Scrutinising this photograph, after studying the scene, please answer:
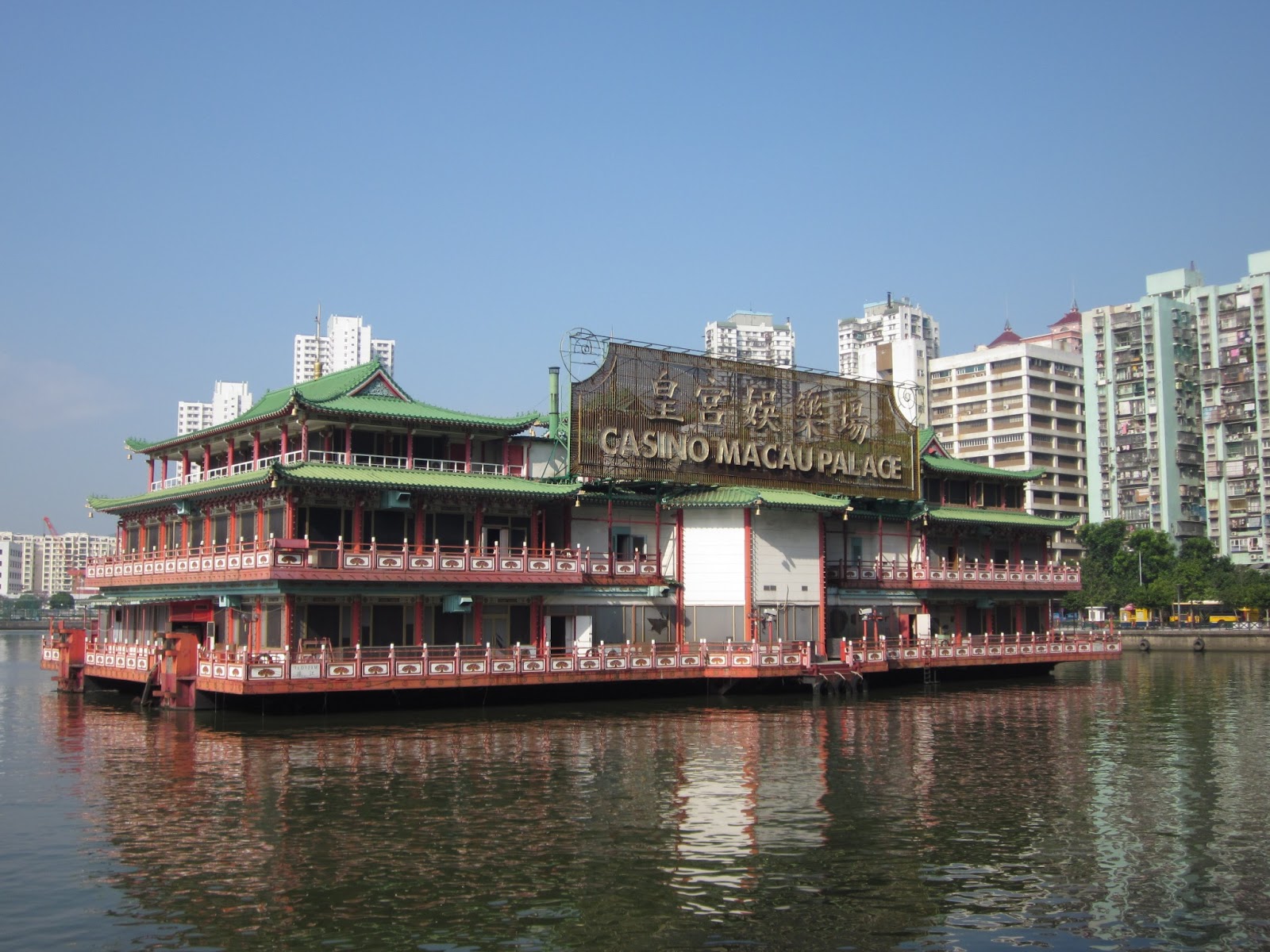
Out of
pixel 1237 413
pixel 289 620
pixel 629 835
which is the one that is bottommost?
pixel 629 835

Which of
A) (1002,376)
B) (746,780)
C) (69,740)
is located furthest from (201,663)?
(1002,376)

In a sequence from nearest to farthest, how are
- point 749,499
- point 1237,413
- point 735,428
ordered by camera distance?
point 749,499, point 735,428, point 1237,413

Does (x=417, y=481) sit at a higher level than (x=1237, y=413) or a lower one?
lower

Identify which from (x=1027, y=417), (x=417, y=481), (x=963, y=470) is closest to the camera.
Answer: (x=417, y=481)

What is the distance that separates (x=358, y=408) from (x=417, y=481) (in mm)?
4291

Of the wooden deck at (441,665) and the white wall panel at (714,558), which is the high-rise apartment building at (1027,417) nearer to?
the wooden deck at (441,665)

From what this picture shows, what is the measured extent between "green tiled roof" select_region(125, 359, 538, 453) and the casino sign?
12.6 ft

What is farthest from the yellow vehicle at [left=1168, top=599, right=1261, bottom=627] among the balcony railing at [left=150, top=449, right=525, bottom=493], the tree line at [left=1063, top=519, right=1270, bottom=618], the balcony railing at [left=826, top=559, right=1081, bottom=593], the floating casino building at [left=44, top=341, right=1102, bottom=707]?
the balcony railing at [left=150, top=449, right=525, bottom=493]

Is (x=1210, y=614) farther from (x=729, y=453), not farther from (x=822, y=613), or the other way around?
(x=729, y=453)

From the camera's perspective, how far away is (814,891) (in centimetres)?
2081

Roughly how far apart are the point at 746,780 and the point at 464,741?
11.1 metres

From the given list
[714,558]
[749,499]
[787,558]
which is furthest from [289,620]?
[787,558]

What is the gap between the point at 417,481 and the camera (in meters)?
50.1

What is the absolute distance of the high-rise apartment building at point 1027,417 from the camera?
160 m
